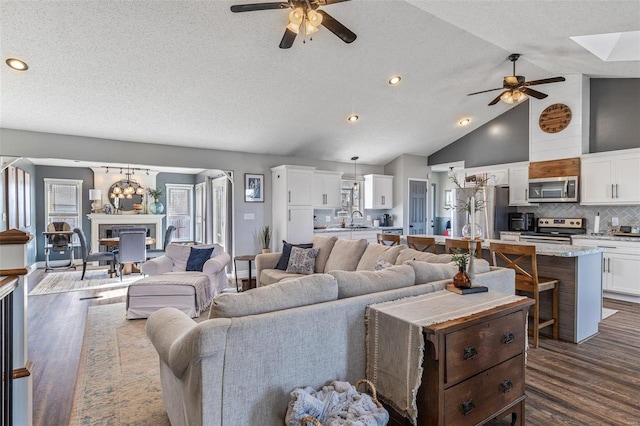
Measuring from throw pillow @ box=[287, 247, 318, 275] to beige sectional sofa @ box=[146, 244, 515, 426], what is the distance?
241 cm

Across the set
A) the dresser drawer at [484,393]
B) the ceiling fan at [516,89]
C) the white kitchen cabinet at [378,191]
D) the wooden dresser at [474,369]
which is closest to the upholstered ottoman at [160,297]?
the wooden dresser at [474,369]

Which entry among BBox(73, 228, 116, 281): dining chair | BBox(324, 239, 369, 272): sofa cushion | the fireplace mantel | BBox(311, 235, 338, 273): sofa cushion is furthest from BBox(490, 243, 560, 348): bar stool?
the fireplace mantel

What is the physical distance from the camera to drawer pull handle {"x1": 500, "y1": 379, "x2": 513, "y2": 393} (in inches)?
76.1

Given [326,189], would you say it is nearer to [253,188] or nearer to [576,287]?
[253,188]

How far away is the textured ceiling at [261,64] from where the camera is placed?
132 inches

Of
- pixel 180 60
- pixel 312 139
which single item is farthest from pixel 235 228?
pixel 180 60

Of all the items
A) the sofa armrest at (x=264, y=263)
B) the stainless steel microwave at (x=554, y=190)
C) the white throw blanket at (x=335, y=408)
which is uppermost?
the stainless steel microwave at (x=554, y=190)

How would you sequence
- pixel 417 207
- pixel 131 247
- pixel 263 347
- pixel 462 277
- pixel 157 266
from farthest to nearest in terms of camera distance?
1. pixel 417 207
2. pixel 131 247
3. pixel 157 266
4. pixel 462 277
5. pixel 263 347

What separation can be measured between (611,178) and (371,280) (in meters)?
5.28

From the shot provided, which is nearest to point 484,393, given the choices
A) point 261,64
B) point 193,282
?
point 193,282

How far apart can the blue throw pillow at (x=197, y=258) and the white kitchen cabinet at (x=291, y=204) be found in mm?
1890

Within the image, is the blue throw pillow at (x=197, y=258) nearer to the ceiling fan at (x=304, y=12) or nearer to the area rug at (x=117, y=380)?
the area rug at (x=117, y=380)

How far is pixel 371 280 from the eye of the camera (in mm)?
2133

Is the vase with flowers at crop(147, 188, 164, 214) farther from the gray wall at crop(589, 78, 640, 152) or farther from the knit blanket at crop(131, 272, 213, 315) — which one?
the gray wall at crop(589, 78, 640, 152)
